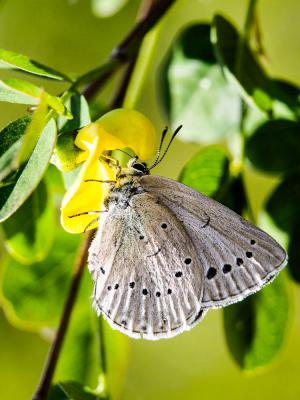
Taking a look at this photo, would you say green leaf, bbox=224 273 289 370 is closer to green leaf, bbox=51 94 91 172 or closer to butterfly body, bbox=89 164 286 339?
butterfly body, bbox=89 164 286 339

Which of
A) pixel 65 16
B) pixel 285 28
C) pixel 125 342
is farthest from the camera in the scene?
pixel 285 28

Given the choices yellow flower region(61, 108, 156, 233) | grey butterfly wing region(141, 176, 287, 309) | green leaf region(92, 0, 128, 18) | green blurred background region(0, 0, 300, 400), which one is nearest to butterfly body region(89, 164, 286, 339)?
grey butterfly wing region(141, 176, 287, 309)

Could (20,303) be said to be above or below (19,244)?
below

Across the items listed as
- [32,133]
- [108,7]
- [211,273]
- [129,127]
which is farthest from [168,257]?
[108,7]

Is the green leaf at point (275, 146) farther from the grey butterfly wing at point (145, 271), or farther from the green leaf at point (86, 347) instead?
the green leaf at point (86, 347)

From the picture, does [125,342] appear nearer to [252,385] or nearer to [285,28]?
[252,385]

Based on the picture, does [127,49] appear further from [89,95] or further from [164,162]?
[164,162]

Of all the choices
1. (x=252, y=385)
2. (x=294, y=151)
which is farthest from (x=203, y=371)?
(x=294, y=151)

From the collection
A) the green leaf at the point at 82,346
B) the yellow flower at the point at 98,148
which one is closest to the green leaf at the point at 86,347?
the green leaf at the point at 82,346
